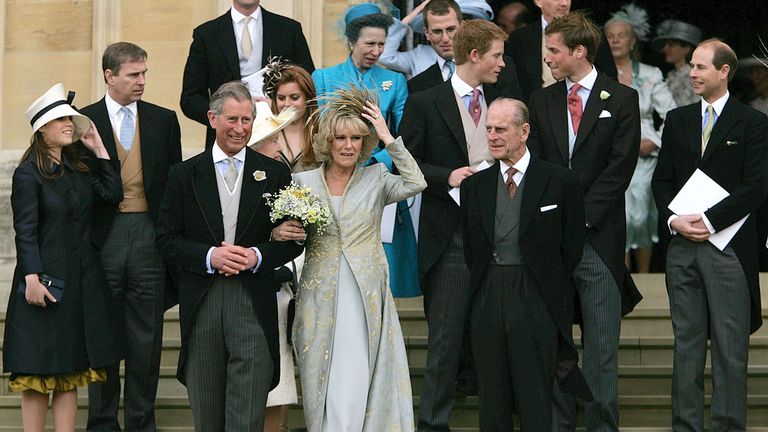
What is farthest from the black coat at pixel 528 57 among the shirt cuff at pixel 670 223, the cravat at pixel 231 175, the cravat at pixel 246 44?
the cravat at pixel 231 175

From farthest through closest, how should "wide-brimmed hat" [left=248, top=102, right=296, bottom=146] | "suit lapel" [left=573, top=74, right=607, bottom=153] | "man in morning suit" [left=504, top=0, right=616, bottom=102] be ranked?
"man in morning suit" [left=504, top=0, right=616, bottom=102]
"suit lapel" [left=573, top=74, right=607, bottom=153]
"wide-brimmed hat" [left=248, top=102, right=296, bottom=146]

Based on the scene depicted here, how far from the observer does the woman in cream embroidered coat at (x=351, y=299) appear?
302 inches

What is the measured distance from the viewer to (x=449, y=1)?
31.3ft

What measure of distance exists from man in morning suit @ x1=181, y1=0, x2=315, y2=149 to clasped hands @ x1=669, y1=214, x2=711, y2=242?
253 centimetres

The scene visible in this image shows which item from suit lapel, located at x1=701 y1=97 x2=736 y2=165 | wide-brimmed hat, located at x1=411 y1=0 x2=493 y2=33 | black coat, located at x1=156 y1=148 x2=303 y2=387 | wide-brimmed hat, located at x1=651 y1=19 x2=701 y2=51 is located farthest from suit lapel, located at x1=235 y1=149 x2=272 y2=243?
wide-brimmed hat, located at x1=651 y1=19 x2=701 y2=51

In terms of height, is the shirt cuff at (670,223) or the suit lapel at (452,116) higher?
the suit lapel at (452,116)

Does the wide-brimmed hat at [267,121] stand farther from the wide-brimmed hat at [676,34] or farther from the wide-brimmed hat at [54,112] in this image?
the wide-brimmed hat at [676,34]

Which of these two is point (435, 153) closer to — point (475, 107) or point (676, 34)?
point (475, 107)

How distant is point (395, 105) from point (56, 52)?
320cm

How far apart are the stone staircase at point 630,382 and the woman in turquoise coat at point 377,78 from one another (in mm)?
563

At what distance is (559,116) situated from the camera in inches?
339

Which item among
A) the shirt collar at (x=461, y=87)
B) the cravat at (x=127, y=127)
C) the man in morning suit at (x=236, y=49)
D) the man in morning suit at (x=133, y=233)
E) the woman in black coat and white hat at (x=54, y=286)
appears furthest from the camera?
the man in morning suit at (x=236, y=49)

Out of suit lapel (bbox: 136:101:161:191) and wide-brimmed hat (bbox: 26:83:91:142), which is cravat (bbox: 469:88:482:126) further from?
wide-brimmed hat (bbox: 26:83:91:142)

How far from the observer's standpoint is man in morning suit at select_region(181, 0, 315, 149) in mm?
9398
